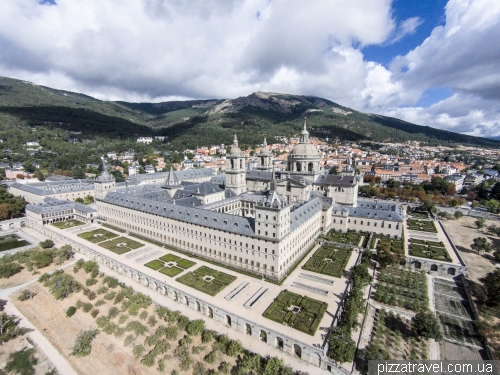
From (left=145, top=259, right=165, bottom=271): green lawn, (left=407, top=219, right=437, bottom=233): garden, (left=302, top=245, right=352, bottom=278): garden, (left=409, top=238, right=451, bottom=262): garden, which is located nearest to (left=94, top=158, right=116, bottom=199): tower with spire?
(left=145, top=259, right=165, bottom=271): green lawn

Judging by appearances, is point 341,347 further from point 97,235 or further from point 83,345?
point 97,235

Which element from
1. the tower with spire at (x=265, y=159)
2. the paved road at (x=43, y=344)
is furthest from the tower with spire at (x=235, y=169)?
the paved road at (x=43, y=344)

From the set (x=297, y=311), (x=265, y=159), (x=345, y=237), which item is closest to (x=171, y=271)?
(x=297, y=311)

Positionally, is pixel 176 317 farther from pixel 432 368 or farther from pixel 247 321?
pixel 432 368

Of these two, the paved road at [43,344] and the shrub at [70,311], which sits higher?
the shrub at [70,311]

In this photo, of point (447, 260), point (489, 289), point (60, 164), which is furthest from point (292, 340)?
point (60, 164)

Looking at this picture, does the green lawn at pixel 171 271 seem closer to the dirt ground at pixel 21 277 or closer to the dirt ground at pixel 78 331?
the dirt ground at pixel 78 331
